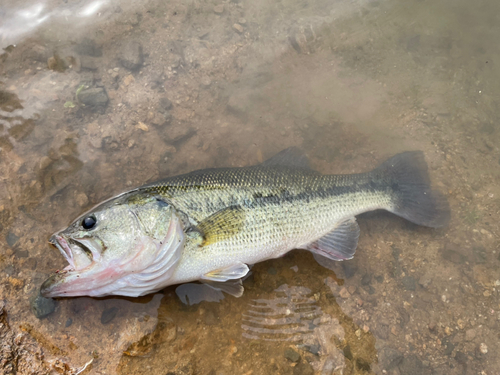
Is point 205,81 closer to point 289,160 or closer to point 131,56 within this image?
point 131,56

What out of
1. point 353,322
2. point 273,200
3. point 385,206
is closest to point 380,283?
point 353,322

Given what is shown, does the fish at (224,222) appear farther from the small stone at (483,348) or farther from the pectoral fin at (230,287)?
the small stone at (483,348)

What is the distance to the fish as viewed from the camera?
8.45 ft

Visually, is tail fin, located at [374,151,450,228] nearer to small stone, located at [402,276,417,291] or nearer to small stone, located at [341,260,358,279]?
small stone, located at [402,276,417,291]

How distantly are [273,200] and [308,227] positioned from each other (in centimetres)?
51

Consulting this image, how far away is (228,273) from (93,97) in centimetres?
297

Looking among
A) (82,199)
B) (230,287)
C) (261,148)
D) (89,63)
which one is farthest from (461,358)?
(89,63)

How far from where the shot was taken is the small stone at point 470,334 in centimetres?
332

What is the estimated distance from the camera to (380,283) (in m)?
3.61

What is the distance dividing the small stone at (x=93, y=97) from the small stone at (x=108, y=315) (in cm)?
261

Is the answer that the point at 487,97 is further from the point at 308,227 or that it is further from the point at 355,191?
the point at 308,227

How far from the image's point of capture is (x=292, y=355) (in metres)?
3.07

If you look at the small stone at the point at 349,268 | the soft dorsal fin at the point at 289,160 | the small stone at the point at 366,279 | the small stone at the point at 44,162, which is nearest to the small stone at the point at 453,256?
the small stone at the point at 366,279

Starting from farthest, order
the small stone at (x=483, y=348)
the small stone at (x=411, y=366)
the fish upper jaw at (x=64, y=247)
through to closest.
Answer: the small stone at (x=483, y=348), the small stone at (x=411, y=366), the fish upper jaw at (x=64, y=247)
